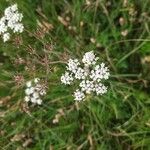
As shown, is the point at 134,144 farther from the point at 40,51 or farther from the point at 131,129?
the point at 40,51

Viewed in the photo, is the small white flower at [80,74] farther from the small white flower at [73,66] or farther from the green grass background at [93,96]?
the green grass background at [93,96]

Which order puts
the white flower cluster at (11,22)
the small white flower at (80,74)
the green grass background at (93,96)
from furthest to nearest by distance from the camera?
the green grass background at (93,96), the white flower cluster at (11,22), the small white flower at (80,74)

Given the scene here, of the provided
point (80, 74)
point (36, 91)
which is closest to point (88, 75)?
point (80, 74)

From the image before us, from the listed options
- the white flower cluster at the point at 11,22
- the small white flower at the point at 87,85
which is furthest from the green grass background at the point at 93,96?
the small white flower at the point at 87,85

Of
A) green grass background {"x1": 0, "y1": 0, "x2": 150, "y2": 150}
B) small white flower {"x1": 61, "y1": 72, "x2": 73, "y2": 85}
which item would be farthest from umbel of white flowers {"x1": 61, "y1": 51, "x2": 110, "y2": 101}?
green grass background {"x1": 0, "y1": 0, "x2": 150, "y2": 150}

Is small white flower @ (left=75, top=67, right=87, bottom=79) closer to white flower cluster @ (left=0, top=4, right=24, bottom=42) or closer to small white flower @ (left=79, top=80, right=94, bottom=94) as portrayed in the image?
small white flower @ (left=79, top=80, right=94, bottom=94)

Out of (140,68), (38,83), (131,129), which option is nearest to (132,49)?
(140,68)

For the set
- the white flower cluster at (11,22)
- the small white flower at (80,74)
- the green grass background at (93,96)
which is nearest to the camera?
the small white flower at (80,74)

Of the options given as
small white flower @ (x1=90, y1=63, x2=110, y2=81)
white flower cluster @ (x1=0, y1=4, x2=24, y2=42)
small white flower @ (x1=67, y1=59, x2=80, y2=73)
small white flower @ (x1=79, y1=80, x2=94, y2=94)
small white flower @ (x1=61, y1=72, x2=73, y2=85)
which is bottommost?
small white flower @ (x1=79, y1=80, x2=94, y2=94)
